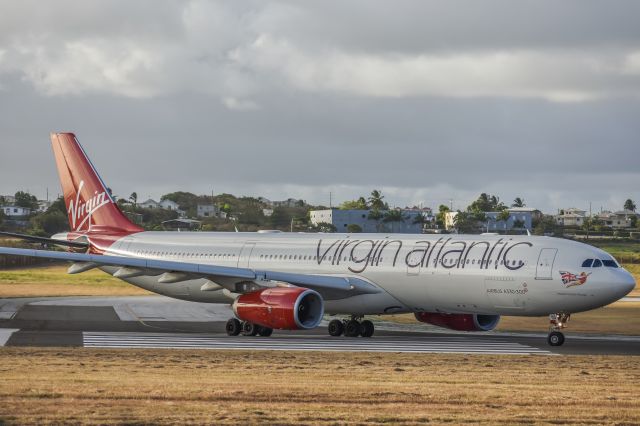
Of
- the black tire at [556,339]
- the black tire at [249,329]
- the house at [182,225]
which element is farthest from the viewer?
the house at [182,225]

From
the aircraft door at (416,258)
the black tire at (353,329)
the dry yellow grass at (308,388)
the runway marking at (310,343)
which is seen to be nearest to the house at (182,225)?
the black tire at (353,329)

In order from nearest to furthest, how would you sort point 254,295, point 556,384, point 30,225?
point 556,384, point 254,295, point 30,225

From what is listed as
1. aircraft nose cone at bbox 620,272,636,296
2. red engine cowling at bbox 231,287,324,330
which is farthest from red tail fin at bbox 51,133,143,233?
aircraft nose cone at bbox 620,272,636,296

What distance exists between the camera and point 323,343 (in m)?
35.1

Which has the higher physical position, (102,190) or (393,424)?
(102,190)

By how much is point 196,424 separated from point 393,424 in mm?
3193

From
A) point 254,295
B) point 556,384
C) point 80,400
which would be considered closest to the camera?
point 80,400

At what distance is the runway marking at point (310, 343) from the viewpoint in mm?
32562

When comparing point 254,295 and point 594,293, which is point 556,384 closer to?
point 594,293

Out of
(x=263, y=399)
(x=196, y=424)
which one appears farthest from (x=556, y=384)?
(x=196, y=424)

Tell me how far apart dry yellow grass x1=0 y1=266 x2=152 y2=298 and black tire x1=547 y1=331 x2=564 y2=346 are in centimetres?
3870

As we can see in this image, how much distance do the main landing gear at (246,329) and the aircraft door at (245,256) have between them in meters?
4.22

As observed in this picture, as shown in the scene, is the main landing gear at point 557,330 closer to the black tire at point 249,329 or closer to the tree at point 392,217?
the black tire at point 249,329

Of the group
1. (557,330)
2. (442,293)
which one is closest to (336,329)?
(442,293)
